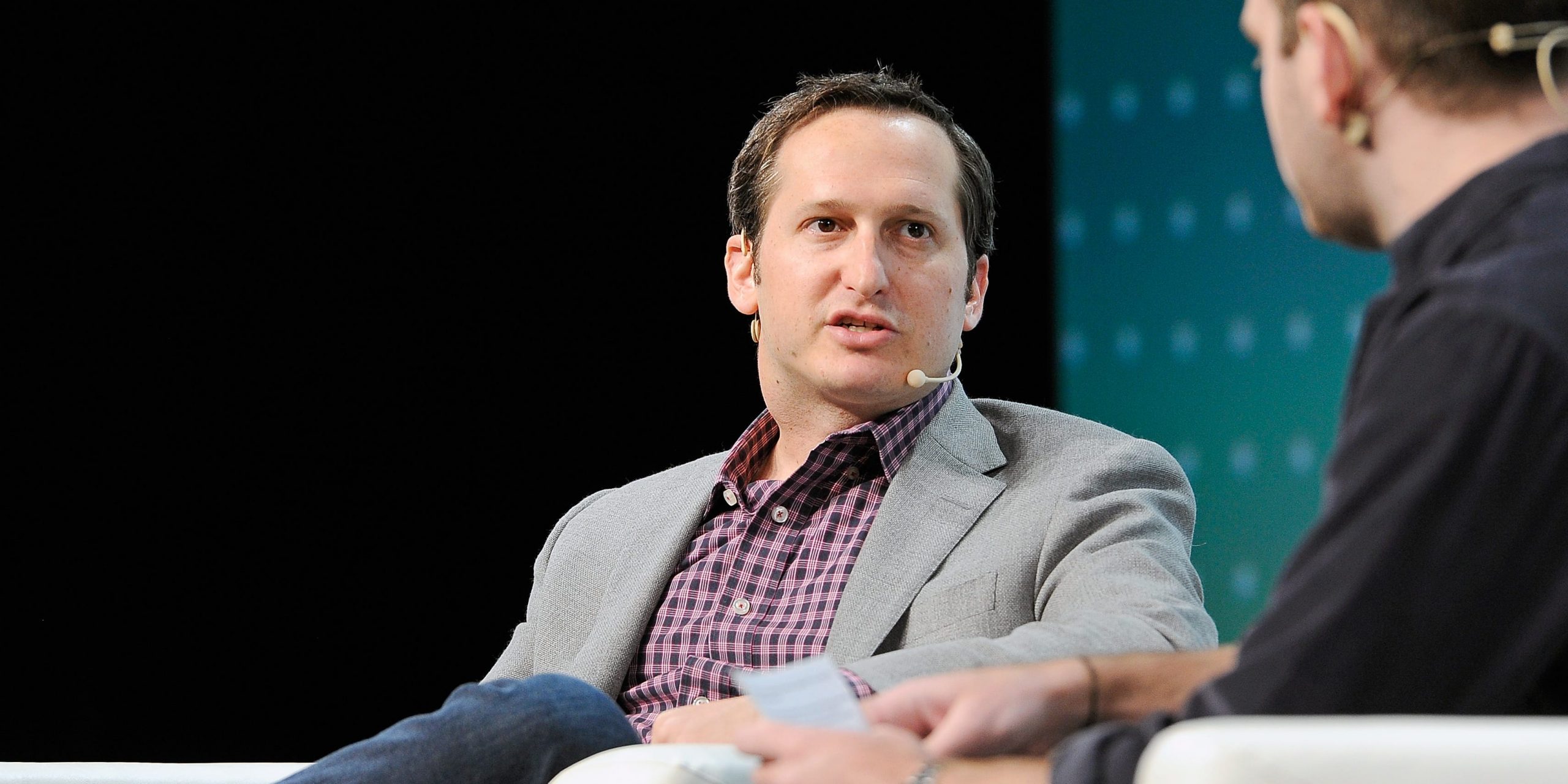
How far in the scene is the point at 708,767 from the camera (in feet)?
3.46

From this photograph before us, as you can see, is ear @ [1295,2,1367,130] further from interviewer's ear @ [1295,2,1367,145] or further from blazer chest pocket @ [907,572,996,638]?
blazer chest pocket @ [907,572,996,638]

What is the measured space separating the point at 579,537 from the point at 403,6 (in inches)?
69.7

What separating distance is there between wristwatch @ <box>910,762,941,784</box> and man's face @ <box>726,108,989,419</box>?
118cm

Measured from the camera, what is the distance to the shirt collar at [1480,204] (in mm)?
844

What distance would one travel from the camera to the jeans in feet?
4.25

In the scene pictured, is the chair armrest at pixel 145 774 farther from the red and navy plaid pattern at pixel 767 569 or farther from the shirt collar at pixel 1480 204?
the shirt collar at pixel 1480 204

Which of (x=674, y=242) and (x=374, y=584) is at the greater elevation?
(x=674, y=242)

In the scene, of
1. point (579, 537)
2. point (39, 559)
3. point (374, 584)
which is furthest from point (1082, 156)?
point (39, 559)

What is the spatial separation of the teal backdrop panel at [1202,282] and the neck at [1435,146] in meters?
2.14

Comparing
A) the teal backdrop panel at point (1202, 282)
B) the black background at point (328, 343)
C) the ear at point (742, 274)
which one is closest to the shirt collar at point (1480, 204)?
the ear at point (742, 274)

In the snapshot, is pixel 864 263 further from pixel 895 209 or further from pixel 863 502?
pixel 863 502

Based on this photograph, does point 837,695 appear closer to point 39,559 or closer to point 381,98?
point 381,98

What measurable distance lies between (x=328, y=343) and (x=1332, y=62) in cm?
293

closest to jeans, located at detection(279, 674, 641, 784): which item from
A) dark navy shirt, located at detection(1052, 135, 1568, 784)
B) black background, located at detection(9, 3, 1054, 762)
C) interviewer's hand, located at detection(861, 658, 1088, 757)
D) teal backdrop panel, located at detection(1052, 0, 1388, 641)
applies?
interviewer's hand, located at detection(861, 658, 1088, 757)
